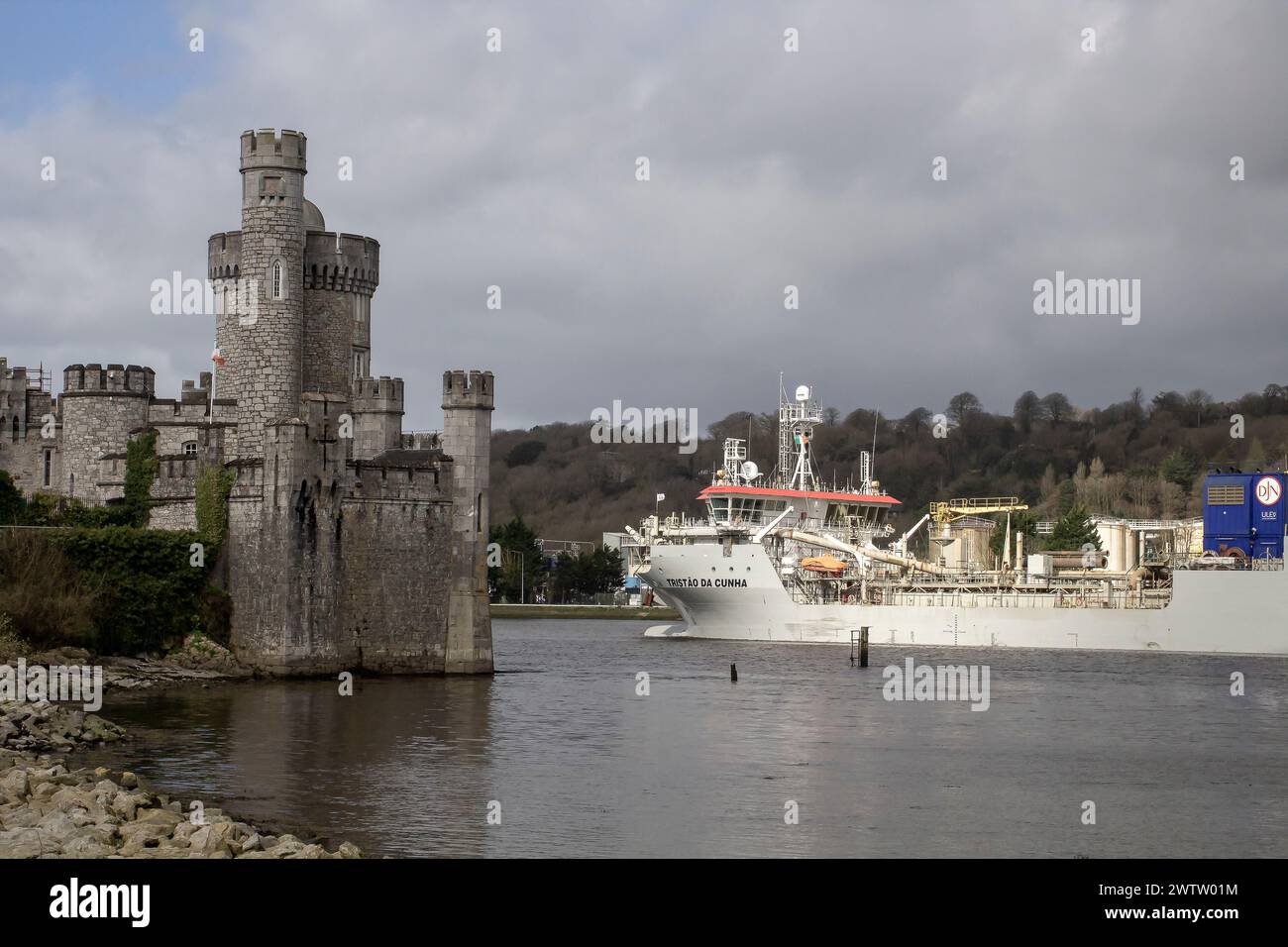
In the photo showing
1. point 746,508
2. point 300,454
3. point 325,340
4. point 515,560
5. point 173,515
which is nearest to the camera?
point 300,454

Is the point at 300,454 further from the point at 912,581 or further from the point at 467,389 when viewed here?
the point at 912,581

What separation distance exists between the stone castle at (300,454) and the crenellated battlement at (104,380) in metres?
0.04

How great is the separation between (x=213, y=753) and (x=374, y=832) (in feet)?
22.4

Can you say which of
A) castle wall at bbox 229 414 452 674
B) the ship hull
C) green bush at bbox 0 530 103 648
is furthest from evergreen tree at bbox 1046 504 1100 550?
green bush at bbox 0 530 103 648

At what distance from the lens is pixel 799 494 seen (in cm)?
7175

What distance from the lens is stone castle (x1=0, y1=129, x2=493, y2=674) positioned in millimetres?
36469

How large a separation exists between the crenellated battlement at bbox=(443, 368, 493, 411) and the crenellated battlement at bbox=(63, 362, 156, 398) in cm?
967

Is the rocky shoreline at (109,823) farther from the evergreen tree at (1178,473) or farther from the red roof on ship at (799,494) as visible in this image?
the evergreen tree at (1178,473)

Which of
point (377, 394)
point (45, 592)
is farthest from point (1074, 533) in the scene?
point (45, 592)

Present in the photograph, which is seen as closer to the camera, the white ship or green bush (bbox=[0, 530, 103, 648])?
green bush (bbox=[0, 530, 103, 648])

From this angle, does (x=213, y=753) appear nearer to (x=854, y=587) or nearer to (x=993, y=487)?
(x=854, y=587)

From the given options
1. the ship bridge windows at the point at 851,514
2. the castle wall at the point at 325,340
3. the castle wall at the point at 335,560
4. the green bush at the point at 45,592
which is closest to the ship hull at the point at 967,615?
the ship bridge windows at the point at 851,514

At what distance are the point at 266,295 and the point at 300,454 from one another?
23.3ft

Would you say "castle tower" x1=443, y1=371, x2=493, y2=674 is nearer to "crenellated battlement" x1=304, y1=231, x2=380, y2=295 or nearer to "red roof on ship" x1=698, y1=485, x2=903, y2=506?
"crenellated battlement" x1=304, y1=231, x2=380, y2=295
